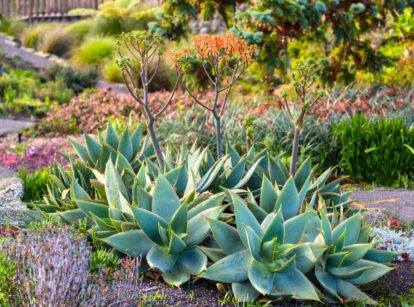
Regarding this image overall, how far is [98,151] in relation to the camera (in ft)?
18.6

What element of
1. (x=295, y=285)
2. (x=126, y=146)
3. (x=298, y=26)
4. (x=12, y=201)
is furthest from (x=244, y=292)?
(x=298, y=26)

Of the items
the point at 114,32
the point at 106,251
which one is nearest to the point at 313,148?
the point at 106,251

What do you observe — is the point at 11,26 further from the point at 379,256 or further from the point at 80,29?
the point at 379,256

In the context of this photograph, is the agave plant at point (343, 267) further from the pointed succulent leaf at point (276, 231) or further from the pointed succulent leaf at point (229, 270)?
the pointed succulent leaf at point (229, 270)

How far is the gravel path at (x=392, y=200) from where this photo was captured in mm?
6363

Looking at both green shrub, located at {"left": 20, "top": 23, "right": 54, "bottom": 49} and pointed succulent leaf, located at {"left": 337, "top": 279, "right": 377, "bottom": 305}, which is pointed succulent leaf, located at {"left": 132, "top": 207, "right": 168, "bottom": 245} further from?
green shrub, located at {"left": 20, "top": 23, "right": 54, "bottom": 49}

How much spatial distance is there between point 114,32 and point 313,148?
13.7 m

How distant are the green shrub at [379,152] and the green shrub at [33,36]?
550 inches

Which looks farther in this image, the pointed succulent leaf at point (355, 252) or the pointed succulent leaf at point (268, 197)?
the pointed succulent leaf at point (268, 197)

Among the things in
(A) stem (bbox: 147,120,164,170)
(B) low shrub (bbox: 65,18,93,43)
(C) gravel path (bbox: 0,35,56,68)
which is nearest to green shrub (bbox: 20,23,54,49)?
(C) gravel path (bbox: 0,35,56,68)

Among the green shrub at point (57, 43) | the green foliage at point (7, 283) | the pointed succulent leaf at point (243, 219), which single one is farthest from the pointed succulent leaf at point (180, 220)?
the green shrub at point (57, 43)

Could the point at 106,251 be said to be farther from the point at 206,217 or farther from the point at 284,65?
the point at 284,65

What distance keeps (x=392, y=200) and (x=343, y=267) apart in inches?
113

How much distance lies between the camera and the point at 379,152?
7938mm
